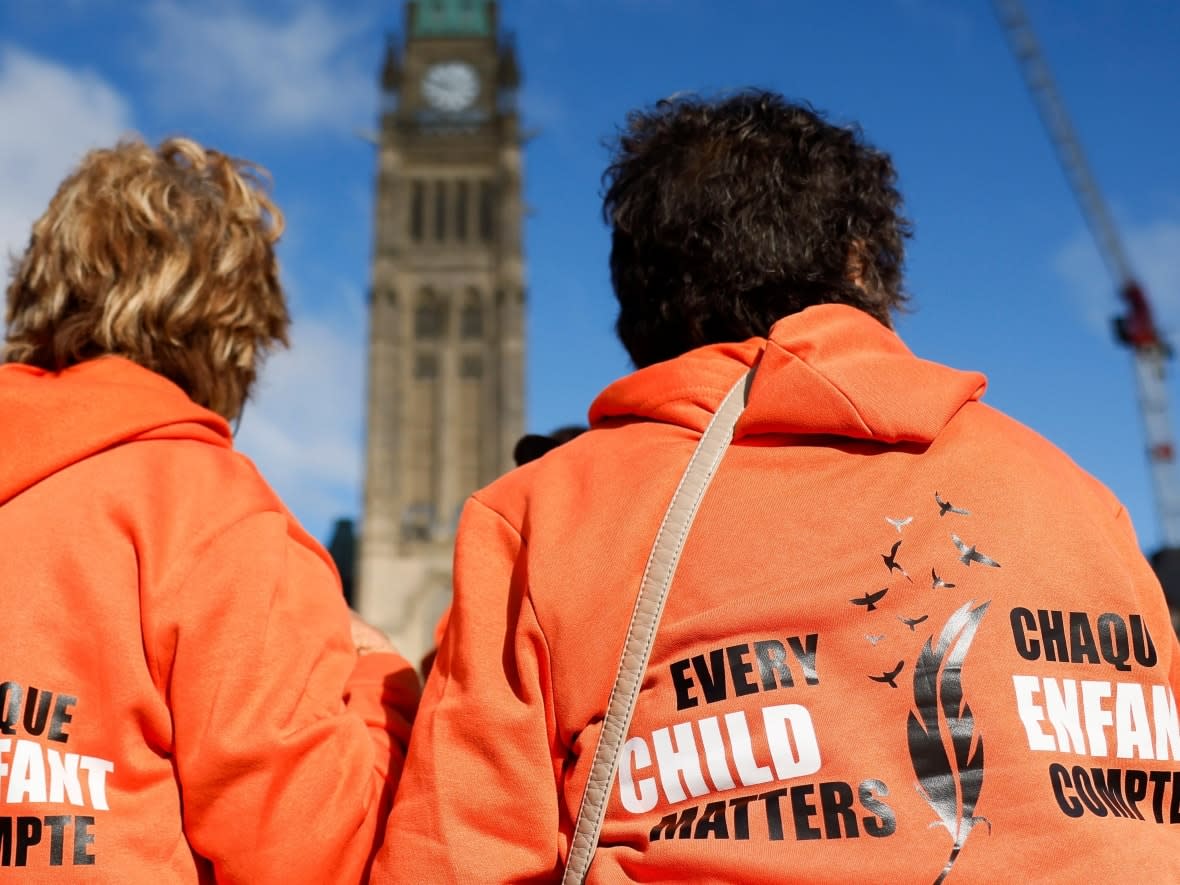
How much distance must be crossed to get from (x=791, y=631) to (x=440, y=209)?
1368 inches

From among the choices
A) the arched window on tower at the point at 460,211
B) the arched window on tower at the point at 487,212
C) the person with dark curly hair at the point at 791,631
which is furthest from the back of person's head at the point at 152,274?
the arched window on tower at the point at 460,211

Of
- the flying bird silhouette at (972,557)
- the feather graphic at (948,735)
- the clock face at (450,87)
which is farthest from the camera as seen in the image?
the clock face at (450,87)

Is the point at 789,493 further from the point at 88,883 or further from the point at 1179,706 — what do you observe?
the point at 88,883

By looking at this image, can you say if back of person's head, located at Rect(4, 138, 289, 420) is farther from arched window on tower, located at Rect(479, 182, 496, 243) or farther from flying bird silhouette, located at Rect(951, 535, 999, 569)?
arched window on tower, located at Rect(479, 182, 496, 243)

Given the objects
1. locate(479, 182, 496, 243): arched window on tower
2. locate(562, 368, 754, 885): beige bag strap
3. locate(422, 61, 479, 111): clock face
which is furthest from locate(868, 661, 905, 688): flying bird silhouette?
locate(422, 61, 479, 111): clock face

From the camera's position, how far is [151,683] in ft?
5.45

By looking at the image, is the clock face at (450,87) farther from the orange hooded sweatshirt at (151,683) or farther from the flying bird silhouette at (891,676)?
the flying bird silhouette at (891,676)

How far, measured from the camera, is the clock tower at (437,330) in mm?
33312

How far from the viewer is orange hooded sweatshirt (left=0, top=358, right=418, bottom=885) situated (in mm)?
1604

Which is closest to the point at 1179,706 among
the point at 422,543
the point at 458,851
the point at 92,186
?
the point at 458,851

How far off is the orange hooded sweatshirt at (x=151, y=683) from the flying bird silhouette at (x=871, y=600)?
2.56 feet

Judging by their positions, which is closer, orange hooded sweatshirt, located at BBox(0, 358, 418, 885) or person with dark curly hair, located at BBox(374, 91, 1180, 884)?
person with dark curly hair, located at BBox(374, 91, 1180, 884)

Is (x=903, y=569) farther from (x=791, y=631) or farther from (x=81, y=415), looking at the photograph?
(x=81, y=415)

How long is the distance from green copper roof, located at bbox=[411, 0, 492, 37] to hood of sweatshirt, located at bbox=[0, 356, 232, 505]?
37.6 metres
